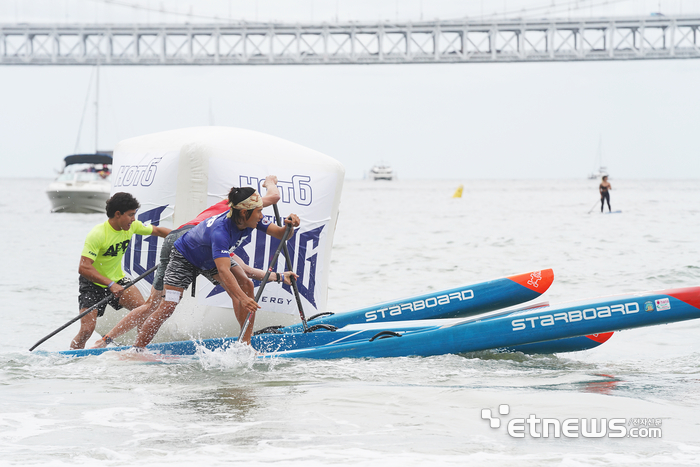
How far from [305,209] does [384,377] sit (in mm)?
1478

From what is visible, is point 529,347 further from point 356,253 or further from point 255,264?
point 356,253

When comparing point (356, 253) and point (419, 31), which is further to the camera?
point (419, 31)

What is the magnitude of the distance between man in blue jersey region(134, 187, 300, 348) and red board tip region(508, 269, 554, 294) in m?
1.94

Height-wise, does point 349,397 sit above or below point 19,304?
below

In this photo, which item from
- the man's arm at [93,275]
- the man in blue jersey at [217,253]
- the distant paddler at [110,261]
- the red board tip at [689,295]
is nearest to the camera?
the red board tip at [689,295]

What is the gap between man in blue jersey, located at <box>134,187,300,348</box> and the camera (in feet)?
15.0

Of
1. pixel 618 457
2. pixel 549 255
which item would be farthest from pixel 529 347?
pixel 549 255

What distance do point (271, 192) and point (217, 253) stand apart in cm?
61

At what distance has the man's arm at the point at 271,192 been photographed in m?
4.86

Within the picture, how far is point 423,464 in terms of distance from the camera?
310cm

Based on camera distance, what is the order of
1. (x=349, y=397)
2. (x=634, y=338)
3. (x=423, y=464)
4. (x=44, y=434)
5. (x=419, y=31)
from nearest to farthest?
(x=423, y=464) → (x=44, y=434) → (x=349, y=397) → (x=634, y=338) → (x=419, y=31)

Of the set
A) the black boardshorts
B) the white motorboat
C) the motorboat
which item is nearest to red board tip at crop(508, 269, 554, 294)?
the black boardshorts

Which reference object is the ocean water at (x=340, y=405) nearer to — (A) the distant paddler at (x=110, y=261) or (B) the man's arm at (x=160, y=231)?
(A) the distant paddler at (x=110, y=261)

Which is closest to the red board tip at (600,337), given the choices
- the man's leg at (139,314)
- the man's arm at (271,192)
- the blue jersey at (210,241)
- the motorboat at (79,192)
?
the man's arm at (271,192)
